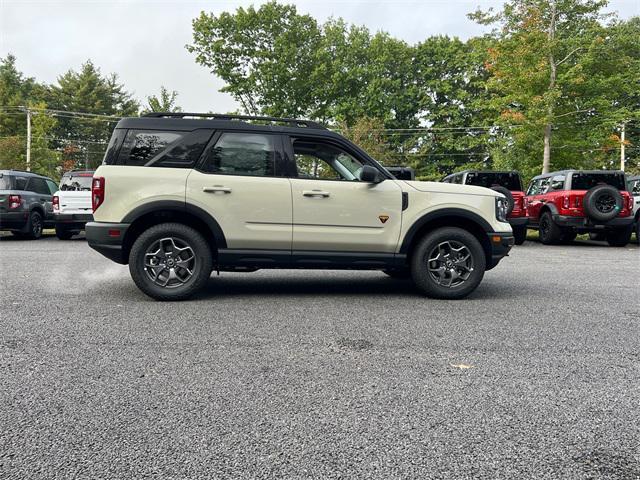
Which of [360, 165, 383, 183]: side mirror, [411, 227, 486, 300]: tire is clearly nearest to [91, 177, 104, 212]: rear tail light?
[360, 165, 383, 183]: side mirror

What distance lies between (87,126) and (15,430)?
63.2 metres

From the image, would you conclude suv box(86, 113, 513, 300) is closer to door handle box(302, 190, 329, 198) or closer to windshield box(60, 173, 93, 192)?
door handle box(302, 190, 329, 198)

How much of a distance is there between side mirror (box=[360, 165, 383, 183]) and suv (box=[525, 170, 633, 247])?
890 cm

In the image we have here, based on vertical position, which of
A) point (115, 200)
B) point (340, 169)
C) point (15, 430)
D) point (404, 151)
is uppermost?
point (404, 151)

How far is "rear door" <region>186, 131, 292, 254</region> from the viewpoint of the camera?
5723 millimetres

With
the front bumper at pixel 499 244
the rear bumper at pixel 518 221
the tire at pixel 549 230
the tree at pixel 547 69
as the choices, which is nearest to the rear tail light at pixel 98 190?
the front bumper at pixel 499 244

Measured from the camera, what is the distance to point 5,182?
13.2 metres

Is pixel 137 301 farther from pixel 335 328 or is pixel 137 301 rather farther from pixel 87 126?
pixel 87 126

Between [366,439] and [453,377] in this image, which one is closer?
[366,439]

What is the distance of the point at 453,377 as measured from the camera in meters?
3.36

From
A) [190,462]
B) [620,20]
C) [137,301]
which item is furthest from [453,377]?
[620,20]

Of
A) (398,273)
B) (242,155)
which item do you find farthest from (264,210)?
(398,273)

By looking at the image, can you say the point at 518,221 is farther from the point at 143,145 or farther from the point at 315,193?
the point at 143,145

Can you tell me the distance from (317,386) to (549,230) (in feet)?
40.6
